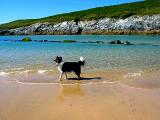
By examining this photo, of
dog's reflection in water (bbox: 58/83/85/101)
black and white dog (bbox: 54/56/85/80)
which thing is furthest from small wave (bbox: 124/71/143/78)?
dog's reflection in water (bbox: 58/83/85/101)

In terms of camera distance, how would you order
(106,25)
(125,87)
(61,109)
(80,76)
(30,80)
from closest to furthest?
(61,109), (125,87), (30,80), (80,76), (106,25)

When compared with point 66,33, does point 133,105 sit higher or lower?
higher

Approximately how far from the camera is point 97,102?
1026 centimetres

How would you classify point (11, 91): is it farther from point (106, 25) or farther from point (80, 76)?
point (106, 25)

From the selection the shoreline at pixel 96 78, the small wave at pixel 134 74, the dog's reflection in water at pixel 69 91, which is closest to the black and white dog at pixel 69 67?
the shoreline at pixel 96 78

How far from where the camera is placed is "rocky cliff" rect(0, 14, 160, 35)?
8361cm

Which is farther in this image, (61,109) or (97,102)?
(97,102)

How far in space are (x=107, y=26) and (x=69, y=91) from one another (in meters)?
83.0

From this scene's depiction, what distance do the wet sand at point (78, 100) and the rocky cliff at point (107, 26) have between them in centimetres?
6692

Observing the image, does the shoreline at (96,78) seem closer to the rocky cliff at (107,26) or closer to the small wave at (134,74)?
the small wave at (134,74)

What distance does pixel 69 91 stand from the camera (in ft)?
41.3

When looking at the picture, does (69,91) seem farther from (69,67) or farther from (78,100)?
(69,67)

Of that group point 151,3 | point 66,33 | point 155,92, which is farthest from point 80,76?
point 151,3

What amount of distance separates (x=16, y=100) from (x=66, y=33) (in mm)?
91713
